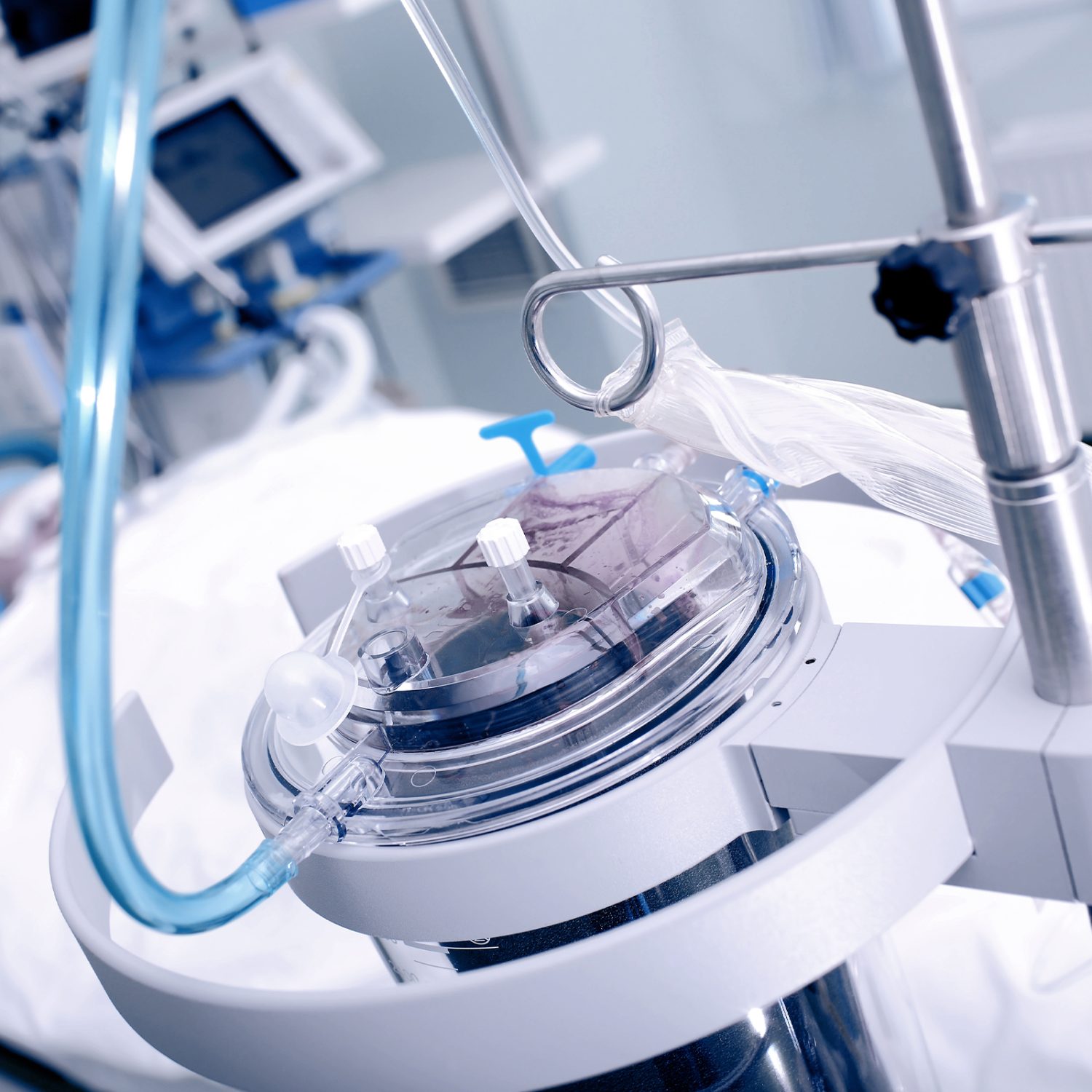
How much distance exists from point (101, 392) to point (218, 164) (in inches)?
90.7

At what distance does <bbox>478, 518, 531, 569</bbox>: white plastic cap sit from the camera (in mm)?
583

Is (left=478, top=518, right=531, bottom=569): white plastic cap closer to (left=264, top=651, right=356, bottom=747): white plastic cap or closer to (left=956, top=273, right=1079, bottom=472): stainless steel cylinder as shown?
(left=264, top=651, right=356, bottom=747): white plastic cap

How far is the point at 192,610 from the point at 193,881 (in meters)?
0.35

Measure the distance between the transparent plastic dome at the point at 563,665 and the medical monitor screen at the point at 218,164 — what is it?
1975 mm

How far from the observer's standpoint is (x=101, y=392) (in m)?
0.41

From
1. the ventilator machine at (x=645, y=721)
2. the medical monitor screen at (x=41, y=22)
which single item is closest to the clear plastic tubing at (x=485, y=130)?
the ventilator machine at (x=645, y=721)

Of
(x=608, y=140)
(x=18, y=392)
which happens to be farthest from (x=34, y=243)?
(x=608, y=140)

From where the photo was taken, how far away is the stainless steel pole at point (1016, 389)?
0.38 m

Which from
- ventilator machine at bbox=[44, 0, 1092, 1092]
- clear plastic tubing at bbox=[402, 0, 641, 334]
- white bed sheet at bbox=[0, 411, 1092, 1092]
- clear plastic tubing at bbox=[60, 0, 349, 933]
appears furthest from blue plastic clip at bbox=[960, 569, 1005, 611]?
clear plastic tubing at bbox=[60, 0, 349, 933]

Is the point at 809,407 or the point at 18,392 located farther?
the point at 18,392

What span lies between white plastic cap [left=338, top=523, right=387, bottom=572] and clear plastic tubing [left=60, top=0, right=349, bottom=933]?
0.25 meters

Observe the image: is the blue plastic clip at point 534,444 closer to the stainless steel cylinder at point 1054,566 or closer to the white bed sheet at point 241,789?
the white bed sheet at point 241,789

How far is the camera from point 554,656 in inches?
23.2

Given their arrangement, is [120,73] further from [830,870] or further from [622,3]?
[622,3]
